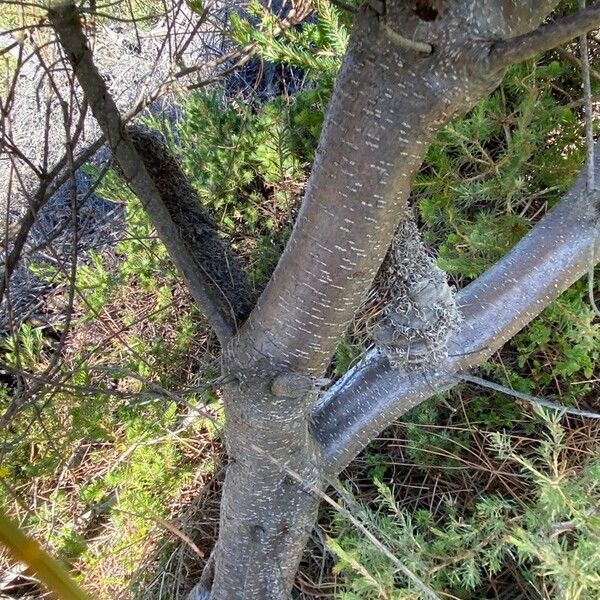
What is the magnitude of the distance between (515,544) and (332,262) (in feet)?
2.50

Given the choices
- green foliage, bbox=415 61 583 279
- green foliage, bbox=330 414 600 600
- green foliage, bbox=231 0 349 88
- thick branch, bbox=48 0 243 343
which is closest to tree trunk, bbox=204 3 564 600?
thick branch, bbox=48 0 243 343

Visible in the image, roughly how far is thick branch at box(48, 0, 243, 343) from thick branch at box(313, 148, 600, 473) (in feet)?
1.29

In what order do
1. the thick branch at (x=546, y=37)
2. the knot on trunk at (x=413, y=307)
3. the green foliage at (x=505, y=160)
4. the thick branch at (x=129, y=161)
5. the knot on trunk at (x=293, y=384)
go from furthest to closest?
the green foliage at (x=505, y=160)
the knot on trunk at (x=413, y=307)
the knot on trunk at (x=293, y=384)
the thick branch at (x=129, y=161)
the thick branch at (x=546, y=37)

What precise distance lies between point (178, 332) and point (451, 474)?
123 centimetres

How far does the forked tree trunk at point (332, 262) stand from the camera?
631mm

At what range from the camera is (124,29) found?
2.86m

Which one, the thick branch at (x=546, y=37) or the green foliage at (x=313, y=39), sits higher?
the green foliage at (x=313, y=39)

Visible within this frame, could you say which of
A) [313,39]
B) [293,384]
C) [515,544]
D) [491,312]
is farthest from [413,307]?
[313,39]

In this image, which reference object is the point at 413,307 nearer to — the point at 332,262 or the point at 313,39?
the point at 332,262

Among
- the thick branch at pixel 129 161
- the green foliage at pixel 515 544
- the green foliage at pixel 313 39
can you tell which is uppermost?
the green foliage at pixel 313 39

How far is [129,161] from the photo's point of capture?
0.91 metres

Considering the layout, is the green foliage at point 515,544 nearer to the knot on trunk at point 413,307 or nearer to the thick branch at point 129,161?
the knot on trunk at point 413,307

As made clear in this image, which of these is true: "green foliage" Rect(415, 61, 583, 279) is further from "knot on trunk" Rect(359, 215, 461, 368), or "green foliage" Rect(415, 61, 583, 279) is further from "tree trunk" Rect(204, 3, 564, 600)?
"tree trunk" Rect(204, 3, 564, 600)

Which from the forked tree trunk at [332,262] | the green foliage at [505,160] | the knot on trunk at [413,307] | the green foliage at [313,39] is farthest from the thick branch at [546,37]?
the green foliage at [313,39]
